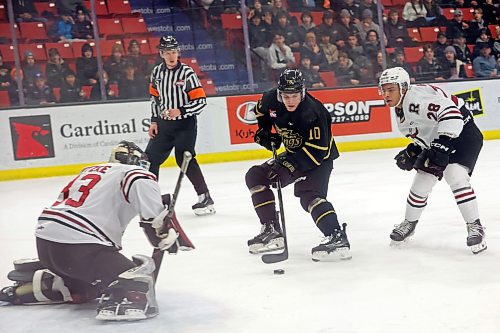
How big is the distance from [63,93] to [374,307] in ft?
18.7

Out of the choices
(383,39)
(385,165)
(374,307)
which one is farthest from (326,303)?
(383,39)

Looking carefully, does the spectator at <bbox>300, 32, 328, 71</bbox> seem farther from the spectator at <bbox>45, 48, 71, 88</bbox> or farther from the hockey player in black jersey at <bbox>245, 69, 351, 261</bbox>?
the hockey player in black jersey at <bbox>245, 69, 351, 261</bbox>

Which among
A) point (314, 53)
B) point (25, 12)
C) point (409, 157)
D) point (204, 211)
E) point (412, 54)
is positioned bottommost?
point (204, 211)

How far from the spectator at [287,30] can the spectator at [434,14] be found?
182cm

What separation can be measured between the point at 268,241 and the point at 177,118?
163 cm

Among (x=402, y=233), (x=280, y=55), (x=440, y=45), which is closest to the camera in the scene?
(x=402, y=233)

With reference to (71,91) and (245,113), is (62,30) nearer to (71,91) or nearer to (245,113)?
(71,91)

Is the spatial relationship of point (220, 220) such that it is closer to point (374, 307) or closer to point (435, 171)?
point (435, 171)

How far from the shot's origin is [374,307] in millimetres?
2578

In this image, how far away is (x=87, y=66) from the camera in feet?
26.1

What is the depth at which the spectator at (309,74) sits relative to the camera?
845 cm

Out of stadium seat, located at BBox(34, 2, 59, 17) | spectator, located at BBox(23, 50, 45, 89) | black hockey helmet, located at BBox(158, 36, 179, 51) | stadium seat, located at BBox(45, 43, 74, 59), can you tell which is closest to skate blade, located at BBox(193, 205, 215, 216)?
black hockey helmet, located at BBox(158, 36, 179, 51)

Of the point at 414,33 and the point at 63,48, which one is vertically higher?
the point at 63,48

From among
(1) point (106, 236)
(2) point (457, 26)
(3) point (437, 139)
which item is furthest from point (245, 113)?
(1) point (106, 236)
